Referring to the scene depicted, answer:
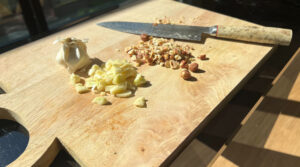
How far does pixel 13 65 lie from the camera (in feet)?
3.02

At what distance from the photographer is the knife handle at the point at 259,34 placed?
93 centimetres

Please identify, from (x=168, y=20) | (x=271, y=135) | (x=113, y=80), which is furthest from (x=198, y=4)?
(x=113, y=80)

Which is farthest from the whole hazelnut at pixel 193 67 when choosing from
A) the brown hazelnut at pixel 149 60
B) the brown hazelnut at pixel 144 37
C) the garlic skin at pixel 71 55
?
the garlic skin at pixel 71 55

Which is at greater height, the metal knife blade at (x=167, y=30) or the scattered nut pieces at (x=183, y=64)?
the metal knife blade at (x=167, y=30)

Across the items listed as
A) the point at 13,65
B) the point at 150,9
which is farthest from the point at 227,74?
the point at 13,65

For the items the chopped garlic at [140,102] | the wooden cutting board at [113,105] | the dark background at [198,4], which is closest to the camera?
the wooden cutting board at [113,105]

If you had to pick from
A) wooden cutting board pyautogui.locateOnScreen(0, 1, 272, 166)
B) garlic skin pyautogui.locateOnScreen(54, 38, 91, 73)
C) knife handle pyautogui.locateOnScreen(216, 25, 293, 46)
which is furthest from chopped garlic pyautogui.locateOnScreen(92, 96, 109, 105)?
knife handle pyautogui.locateOnScreen(216, 25, 293, 46)

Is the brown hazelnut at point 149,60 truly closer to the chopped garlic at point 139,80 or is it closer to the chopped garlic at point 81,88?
the chopped garlic at point 139,80

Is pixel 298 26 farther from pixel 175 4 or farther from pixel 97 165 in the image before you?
pixel 97 165

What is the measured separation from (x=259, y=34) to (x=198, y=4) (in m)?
0.82

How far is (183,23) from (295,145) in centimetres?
67

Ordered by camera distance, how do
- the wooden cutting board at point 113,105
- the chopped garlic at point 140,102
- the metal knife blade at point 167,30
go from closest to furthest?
the wooden cutting board at point 113,105 < the chopped garlic at point 140,102 < the metal knife blade at point 167,30

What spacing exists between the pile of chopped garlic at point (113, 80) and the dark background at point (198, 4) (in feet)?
1.67

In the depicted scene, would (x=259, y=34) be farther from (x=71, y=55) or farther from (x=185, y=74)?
(x=71, y=55)
